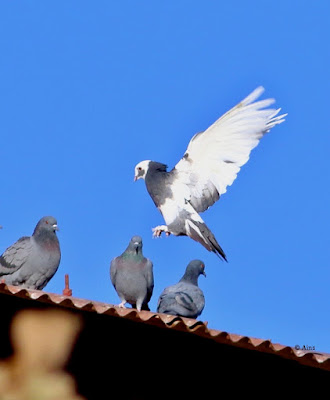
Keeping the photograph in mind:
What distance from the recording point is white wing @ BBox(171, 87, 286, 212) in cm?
1172

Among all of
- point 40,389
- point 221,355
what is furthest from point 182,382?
point 40,389

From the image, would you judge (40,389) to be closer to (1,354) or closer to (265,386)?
(1,354)

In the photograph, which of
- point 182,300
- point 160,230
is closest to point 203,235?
point 160,230

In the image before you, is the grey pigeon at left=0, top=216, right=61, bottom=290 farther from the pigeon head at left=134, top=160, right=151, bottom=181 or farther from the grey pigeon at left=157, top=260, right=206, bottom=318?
the pigeon head at left=134, top=160, right=151, bottom=181

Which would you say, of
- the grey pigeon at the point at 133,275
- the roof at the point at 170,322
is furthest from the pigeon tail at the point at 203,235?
the roof at the point at 170,322

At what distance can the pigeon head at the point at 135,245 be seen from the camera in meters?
9.38

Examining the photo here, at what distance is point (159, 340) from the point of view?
604 centimetres

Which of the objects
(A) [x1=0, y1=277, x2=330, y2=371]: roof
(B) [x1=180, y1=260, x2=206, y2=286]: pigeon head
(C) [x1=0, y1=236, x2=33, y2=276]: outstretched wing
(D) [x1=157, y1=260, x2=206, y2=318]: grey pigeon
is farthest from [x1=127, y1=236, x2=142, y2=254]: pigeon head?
(A) [x1=0, y1=277, x2=330, y2=371]: roof

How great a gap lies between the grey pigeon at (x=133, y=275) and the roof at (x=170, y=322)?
11.2 feet

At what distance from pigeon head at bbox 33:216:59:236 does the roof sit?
3.79m

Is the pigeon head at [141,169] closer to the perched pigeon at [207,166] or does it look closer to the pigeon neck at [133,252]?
the perched pigeon at [207,166]

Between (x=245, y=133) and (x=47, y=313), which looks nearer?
(x=47, y=313)

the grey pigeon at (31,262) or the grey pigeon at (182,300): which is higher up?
the grey pigeon at (31,262)

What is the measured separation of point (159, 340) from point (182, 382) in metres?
0.34
